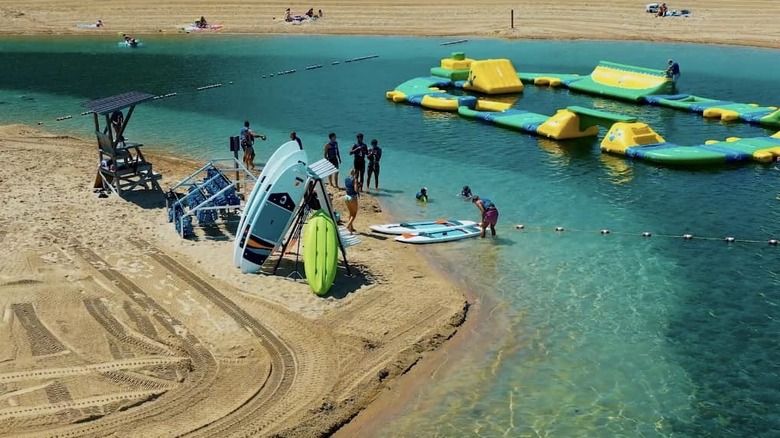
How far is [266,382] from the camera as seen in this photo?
50.0ft

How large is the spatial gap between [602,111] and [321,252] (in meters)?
20.9

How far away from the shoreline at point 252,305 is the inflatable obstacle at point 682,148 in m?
11.1

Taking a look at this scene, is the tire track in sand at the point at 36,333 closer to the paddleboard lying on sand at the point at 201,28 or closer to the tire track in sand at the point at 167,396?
the tire track in sand at the point at 167,396

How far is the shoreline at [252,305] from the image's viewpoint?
15.0m

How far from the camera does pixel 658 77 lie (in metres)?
40.7

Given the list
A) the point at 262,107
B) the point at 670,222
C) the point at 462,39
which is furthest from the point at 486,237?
the point at 462,39

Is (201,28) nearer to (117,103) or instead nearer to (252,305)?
(117,103)

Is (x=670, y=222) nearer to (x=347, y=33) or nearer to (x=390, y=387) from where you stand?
(x=390, y=387)

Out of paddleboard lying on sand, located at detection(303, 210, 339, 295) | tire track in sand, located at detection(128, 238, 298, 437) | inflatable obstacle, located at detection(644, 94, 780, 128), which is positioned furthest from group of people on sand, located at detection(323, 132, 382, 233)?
inflatable obstacle, located at detection(644, 94, 780, 128)

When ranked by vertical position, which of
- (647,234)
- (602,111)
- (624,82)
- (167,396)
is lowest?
(647,234)

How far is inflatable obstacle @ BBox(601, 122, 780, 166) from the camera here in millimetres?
29797

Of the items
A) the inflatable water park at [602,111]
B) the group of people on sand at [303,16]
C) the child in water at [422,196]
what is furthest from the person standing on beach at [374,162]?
the group of people on sand at [303,16]

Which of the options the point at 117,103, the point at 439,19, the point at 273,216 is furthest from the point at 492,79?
the point at 273,216

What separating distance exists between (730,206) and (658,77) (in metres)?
16.8
